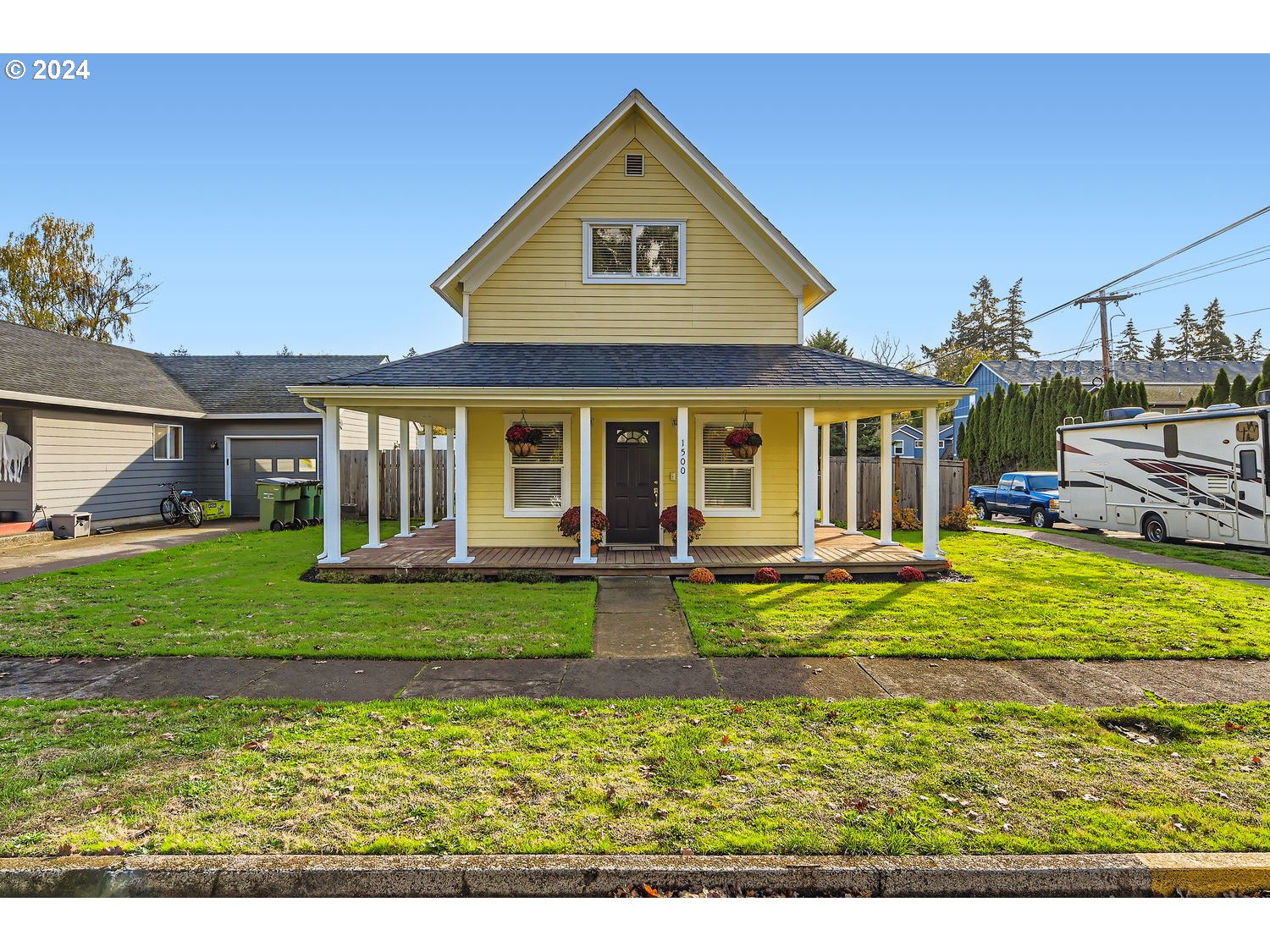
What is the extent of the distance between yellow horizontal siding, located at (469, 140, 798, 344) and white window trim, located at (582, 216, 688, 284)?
0.23 ft

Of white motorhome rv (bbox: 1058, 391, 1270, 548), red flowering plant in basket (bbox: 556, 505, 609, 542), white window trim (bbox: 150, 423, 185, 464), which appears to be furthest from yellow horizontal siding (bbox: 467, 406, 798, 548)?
white window trim (bbox: 150, 423, 185, 464)

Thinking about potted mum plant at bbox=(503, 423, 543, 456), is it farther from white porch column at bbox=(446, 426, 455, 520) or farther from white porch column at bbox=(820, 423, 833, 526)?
white porch column at bbox=(820, 423, 833, 526)

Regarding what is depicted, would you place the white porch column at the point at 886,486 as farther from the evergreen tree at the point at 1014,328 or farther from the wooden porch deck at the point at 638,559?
the evergreen tree at the point at 1014,328

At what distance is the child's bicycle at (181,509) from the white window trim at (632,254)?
14112mm

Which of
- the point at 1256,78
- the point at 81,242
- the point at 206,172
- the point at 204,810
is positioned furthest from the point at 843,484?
the point at 81,242

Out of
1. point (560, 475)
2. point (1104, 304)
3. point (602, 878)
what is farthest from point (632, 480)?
point (1104, 304)

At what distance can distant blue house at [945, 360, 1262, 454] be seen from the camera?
40.5 meters

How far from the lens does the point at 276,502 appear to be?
17.0 metres

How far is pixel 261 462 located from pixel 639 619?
17.6 metres

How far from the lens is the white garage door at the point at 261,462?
20391mm

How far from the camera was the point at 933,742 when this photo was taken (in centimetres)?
425

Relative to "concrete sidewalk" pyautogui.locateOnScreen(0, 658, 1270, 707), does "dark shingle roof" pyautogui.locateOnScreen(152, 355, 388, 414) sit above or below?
above

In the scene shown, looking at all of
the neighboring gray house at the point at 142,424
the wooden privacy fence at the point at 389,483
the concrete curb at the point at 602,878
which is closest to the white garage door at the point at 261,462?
the neighboring gray house at the point at 142,424

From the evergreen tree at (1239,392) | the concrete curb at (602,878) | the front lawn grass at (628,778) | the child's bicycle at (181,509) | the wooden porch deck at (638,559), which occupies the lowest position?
the concrete curb at (602,878)
